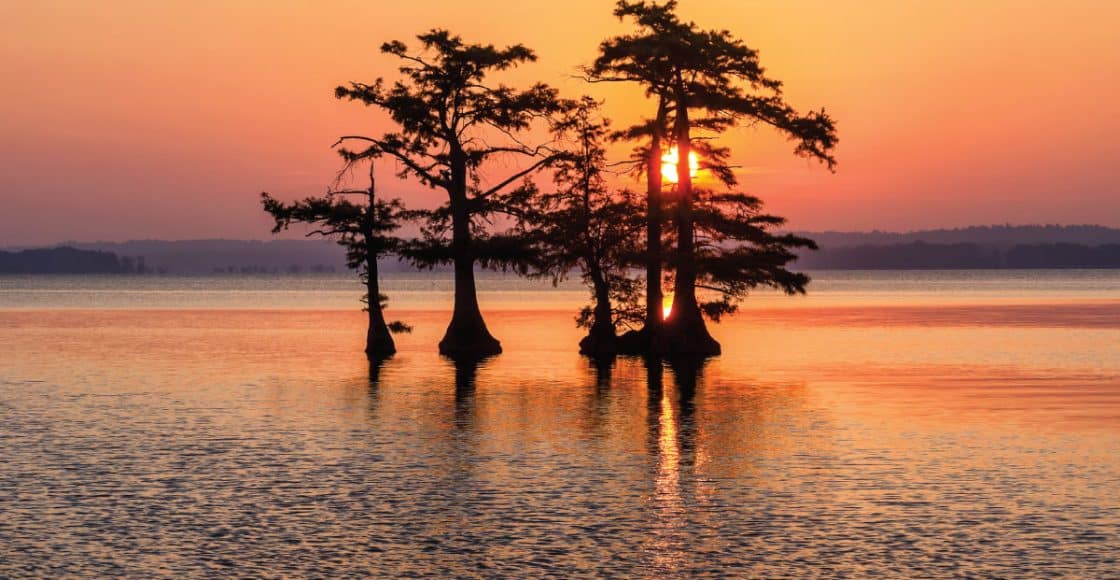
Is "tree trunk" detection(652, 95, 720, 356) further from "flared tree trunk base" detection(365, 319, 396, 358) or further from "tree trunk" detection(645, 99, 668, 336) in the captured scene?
"flared tree trunk base" detection(365, 319, 396, 358)

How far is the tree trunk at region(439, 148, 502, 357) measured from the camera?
2785 inches

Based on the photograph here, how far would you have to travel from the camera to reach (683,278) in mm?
67812

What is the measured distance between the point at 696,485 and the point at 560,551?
690 centimetres

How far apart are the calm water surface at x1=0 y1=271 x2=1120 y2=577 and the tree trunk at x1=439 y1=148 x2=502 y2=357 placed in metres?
5.02

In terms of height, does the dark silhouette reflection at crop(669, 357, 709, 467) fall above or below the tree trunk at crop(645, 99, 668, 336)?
below

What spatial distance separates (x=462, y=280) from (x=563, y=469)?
137ft

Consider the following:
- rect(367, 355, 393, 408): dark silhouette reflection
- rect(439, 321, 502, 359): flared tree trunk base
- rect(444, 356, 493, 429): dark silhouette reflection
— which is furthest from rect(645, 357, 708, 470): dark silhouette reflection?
rect(439, 321, 502, 359): flared tree trunk base

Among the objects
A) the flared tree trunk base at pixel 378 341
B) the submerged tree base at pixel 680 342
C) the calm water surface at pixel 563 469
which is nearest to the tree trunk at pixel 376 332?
the flared tree trunk base at pixel 378 341

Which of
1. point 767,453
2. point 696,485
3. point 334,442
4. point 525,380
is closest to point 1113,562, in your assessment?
point 696,485

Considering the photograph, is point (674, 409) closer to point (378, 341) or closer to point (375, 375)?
point (375, 375)

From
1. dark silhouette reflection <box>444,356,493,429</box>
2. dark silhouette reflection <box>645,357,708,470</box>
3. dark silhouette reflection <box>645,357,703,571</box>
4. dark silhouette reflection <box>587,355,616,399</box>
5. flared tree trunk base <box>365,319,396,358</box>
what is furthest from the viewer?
flared tree trunk base <box>365,319,396,358</box>

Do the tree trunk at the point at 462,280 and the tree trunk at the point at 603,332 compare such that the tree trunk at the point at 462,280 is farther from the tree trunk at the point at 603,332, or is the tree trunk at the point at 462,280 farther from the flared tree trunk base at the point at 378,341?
the tree trunk at the point at 603,332

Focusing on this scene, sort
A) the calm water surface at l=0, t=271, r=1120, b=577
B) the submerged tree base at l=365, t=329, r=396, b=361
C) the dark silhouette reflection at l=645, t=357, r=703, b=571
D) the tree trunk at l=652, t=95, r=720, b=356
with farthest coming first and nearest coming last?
1. the submerged tree base at l=365, t=329, r=396, b=361
2. the tree trunk at l=652, t=95, r=720, b=356
3. the dark silhouette reflection at l=645, t=357, r=703, b=571
4. the calm water surface at l=0, t=271, r=1120, b=577

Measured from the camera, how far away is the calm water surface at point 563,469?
2011 cm
